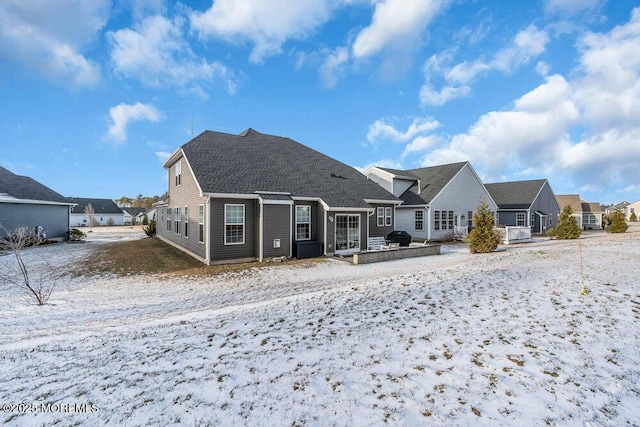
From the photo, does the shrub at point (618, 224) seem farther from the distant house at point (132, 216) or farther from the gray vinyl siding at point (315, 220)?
the distant house at point (132, 216)

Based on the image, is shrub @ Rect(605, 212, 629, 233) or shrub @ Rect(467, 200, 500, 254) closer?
shrub @ Rect(467, 200, 500, 254)

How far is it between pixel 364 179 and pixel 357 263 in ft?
31.5

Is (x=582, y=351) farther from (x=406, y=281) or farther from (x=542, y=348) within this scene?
(x=406, y=281)

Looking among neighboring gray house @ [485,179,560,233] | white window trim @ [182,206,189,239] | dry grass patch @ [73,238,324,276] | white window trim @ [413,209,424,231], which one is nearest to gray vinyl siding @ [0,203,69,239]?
dry grass patch @ [73,238,324,276]

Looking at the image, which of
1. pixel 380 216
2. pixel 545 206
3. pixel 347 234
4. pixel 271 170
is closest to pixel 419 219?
pixel 380 216

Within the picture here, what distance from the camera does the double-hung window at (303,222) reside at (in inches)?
602

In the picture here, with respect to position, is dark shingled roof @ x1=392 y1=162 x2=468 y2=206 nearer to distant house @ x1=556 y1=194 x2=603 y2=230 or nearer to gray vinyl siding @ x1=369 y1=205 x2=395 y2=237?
gray vinyl siding @ x1=369 y1=205 x2=395 y2=237

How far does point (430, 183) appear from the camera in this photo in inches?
986

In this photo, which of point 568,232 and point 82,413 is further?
point 568,232

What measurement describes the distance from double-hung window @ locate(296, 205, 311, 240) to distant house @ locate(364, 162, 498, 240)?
37.9 ft

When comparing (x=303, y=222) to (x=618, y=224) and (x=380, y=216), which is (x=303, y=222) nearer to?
(x=380, y=216)

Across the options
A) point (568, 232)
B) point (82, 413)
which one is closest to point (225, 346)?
point (82, 413)

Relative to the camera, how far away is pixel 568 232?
2250 centimetres

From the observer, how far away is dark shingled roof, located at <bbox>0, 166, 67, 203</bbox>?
20.5 meters
